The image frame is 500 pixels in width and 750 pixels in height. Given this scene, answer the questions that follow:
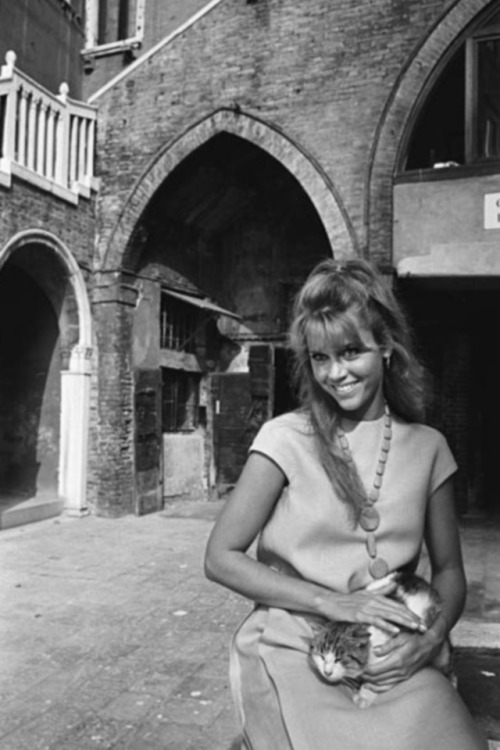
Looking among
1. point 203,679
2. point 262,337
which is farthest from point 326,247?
point 203,679

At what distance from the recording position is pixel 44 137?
1020cm

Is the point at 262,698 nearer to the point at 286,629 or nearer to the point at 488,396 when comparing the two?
the point at 286,629

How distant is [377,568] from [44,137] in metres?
9.90

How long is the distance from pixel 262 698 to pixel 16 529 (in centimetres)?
858

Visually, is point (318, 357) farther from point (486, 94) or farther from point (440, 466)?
point (486, 94)

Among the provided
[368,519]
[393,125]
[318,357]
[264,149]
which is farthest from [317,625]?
[264,149]

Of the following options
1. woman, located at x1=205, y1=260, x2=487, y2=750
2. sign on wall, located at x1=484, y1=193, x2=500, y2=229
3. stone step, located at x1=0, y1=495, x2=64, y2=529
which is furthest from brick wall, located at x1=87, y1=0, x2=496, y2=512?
woman, located at x1=205, y1=260, x2=487, y2=750

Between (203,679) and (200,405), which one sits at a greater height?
(200,405)

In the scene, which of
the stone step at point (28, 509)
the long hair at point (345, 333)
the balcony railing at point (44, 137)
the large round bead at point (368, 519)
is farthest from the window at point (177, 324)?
the large round bead at point (368, 519)

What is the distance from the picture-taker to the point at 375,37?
369 inches

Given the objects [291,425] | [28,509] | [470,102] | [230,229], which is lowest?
[28,509]

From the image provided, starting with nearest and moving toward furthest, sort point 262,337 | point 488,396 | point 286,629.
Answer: point 286,629, point 488,396, point 262,337

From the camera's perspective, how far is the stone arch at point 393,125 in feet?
29.0

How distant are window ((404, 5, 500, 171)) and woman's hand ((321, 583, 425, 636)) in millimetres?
7531
